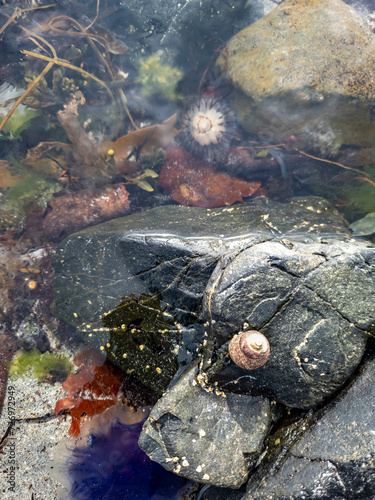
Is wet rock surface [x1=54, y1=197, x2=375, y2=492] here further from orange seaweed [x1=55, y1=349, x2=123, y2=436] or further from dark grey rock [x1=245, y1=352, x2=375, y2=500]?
orange seaweed [x1=55, y1=349, x2=123, y2=436]

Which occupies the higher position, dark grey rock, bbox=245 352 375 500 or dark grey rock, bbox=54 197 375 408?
dark grey rock, bbox=54 197 375 408

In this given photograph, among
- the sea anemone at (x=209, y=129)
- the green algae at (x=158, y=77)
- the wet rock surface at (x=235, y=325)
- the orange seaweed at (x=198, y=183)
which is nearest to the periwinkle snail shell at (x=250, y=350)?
the wet rock surface at (x=235, y=325)

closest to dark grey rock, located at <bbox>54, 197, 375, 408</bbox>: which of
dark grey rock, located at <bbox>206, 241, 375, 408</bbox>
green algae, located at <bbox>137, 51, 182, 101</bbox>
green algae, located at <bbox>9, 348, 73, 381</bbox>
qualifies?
dark grey rock, located at <bbox>206, 241, 375, 408</bbox>

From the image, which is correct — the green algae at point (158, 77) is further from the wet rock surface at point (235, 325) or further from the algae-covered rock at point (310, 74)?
the wet rock surface at point (235, 325)

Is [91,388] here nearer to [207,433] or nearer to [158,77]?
[207,433]

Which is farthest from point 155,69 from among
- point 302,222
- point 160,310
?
point 160,310

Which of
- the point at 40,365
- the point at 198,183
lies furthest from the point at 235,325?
the point at 40,365

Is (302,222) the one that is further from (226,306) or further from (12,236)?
(12,236)
